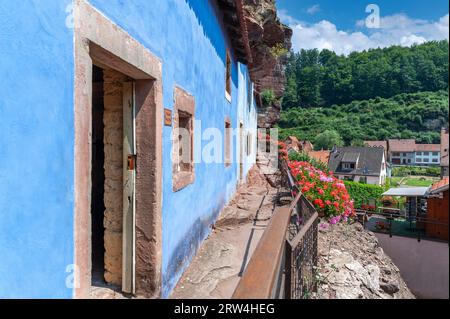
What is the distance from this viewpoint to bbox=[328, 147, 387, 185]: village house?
5.19m

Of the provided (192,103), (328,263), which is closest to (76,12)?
(192,103)

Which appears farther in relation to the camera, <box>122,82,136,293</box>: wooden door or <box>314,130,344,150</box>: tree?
<box>314,130,344,150</box>: tree

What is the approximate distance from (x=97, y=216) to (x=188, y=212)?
1.33 m

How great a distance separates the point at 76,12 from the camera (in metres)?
1.58

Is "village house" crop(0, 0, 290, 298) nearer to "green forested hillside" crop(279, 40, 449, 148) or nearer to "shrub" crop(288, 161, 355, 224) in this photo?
"shrub" crop(288, 161, 355, 224)

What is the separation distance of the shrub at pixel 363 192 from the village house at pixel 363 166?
14 centimetres

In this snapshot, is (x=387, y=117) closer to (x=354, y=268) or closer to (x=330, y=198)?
(x=330, y=198)

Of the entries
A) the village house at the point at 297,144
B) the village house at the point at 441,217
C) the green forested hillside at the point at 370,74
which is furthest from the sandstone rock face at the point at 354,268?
the village house at the point at 297,144

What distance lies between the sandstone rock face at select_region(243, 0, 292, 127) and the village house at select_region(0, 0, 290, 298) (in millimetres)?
4488

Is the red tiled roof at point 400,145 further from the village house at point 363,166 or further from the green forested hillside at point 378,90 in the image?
the village house at point 363,166

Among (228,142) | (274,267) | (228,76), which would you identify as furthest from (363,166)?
(274,267)

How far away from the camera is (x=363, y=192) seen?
6.25 m

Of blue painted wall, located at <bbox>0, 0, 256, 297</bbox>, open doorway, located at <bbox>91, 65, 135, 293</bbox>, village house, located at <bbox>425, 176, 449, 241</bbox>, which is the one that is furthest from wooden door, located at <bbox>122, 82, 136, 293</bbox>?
village house, located at <bbox>425, 176, 449, 241</bbox>

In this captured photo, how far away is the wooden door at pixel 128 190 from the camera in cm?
275
